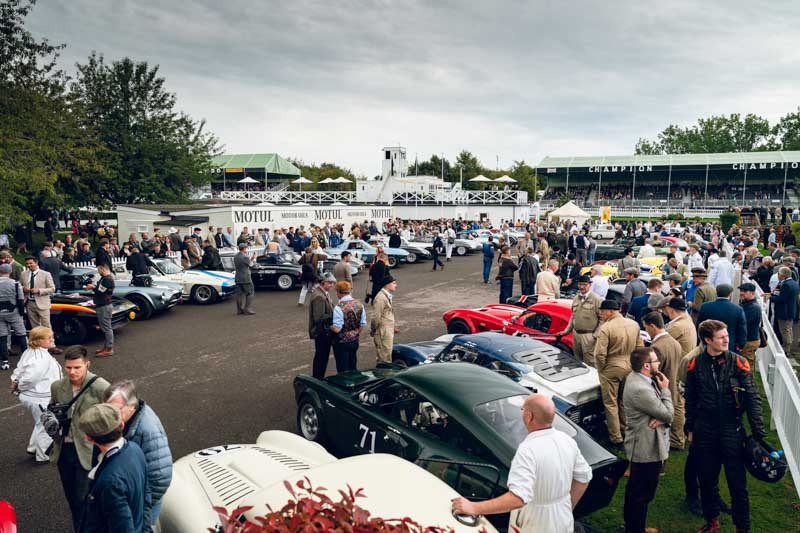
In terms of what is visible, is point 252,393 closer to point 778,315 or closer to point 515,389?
point 515,389

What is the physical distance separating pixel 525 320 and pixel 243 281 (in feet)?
24.9

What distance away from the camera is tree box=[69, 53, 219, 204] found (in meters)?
29.4

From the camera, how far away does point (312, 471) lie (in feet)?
11.2

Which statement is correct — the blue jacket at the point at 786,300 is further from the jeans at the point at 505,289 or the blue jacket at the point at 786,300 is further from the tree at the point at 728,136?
the tree at the point at 728,136

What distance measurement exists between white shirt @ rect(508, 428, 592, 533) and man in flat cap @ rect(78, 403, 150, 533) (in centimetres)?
226

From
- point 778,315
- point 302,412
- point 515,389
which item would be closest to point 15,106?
point 302,412

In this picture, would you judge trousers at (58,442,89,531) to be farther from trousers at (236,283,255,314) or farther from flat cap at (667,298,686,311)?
trousers at (236,283,255,314)

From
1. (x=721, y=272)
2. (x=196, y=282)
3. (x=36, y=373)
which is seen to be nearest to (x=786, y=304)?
(x=721, y=272)

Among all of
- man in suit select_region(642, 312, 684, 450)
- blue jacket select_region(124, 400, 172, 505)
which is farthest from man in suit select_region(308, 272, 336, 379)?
man in suit select_region(642, 312, 684, 450)

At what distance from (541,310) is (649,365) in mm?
5153

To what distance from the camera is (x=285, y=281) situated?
58.3ft

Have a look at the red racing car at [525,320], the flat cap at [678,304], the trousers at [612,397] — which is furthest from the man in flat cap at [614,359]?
the red racing car at [525,320]

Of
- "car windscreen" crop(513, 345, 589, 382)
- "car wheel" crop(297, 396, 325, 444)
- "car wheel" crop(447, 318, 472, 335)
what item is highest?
"car windscreen" crop(513, 345, 589, 382)

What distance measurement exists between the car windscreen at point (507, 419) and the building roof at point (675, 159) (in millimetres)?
63337
